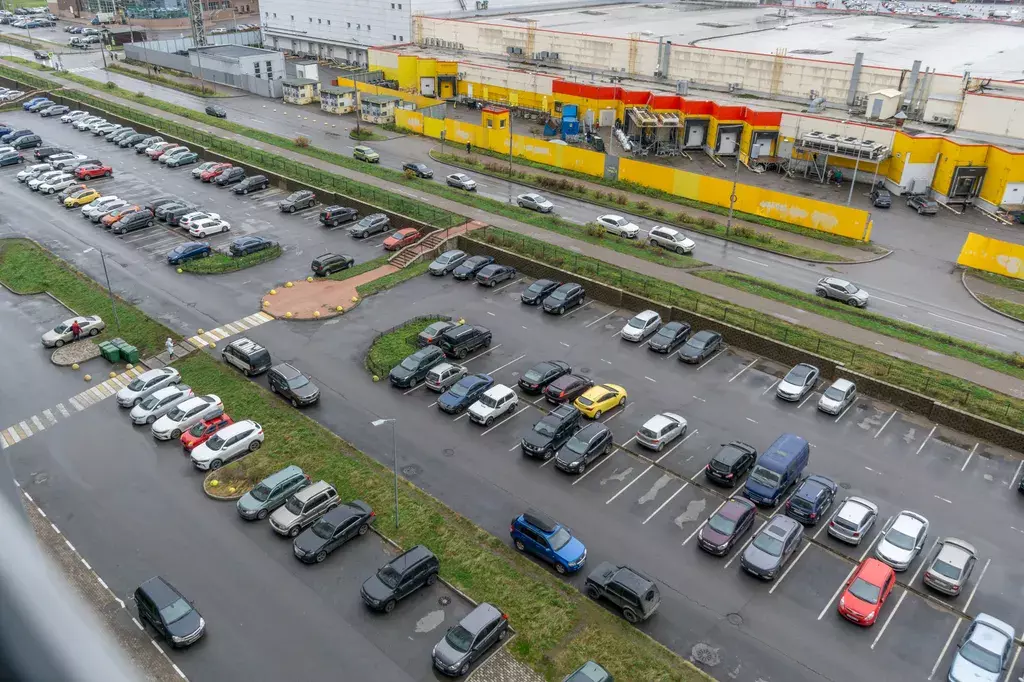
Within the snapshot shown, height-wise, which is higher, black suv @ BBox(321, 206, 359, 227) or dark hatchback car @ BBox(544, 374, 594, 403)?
black suv @ BBox(321, 206, 359, 227)

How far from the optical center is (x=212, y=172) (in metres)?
73.8

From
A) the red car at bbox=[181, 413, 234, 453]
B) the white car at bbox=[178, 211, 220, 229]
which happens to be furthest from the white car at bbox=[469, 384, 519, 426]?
the white car at bbox=[178, 211, 220, 229]

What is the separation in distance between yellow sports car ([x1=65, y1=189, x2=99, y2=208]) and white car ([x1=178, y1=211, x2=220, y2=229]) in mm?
11507

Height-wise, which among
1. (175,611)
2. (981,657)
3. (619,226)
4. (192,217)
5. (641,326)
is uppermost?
(192,217)

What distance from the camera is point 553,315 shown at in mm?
50812

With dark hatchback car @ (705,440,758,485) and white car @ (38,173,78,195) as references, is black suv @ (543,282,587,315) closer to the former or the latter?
dark hatchback car @ (705,440,758,485)

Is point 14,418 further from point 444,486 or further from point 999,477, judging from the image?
point 999,477

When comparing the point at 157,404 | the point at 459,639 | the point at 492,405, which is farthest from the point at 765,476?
the point at 157,404

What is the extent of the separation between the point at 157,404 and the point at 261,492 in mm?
10233

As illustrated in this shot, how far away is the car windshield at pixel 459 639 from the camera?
26078 millimetres

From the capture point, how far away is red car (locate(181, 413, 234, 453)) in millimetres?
36719

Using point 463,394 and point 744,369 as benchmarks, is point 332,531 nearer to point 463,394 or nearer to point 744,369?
point 463,394

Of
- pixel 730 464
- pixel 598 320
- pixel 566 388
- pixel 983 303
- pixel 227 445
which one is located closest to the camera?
pixel 730 464

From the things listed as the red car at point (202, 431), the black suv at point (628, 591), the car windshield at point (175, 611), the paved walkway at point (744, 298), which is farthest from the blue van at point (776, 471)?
the red car at point (202, 431)
